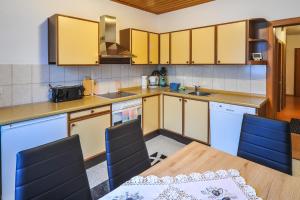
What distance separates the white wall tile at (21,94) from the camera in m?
2.50

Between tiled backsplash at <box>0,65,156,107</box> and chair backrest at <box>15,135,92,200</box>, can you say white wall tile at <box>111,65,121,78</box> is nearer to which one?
tiled backsplash at <box>0,65,156,107</box>

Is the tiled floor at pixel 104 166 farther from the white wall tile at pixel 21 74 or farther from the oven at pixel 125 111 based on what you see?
the white wall tile at pixel 21 74

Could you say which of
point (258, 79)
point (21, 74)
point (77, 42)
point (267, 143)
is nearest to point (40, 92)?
point (21, 74)

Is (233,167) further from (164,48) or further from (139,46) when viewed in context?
(164,48)

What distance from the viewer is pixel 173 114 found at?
3.66m

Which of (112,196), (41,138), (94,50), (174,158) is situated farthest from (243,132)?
(94,50)

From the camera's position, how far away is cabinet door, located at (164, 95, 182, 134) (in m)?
3.56

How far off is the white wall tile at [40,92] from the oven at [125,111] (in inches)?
36.1

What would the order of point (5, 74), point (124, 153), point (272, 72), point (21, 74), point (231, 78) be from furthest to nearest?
point (231, 78) → point (272, 72) → point (21, 74) → point (5, 74) → point (124, 153)

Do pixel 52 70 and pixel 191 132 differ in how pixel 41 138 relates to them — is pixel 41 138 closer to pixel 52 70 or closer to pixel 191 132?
pixel 52 70

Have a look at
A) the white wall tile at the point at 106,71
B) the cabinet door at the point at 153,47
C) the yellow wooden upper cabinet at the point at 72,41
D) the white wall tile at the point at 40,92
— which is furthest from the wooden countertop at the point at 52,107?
the cabinet door at the point at 153,47

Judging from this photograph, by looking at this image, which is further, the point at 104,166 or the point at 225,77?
the point at 225,77

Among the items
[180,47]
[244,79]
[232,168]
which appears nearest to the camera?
[232,168]

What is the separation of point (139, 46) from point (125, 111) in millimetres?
1264
